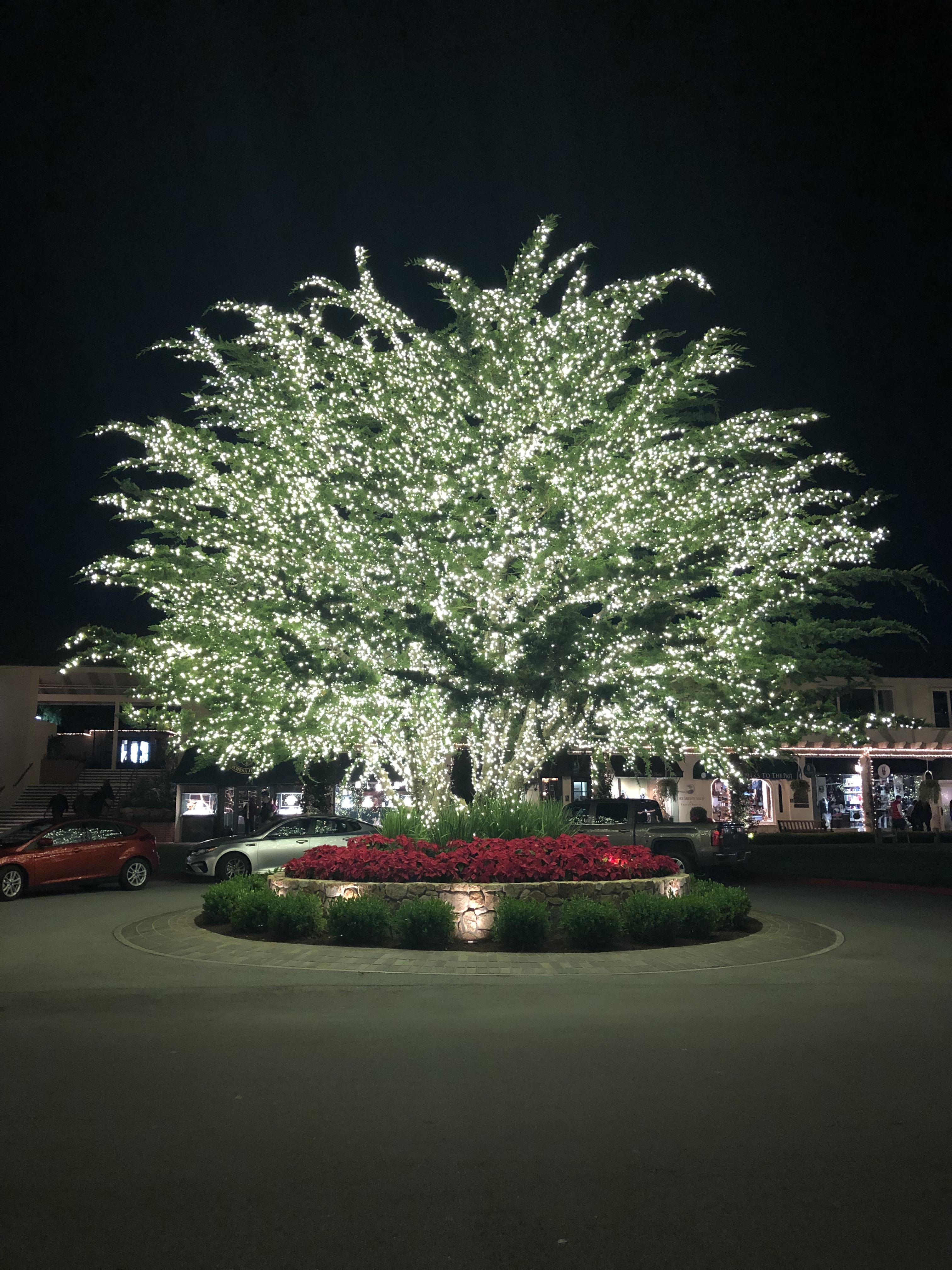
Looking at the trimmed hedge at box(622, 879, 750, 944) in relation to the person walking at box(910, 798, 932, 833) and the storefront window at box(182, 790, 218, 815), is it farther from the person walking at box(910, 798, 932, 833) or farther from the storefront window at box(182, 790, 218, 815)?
the person walking at box(910, 798, 932, 833)

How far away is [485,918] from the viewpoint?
12.1 m

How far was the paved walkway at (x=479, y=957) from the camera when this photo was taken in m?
10.0

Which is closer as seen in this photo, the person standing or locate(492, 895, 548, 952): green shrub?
locate(492, 895, 548, 952): green shrub

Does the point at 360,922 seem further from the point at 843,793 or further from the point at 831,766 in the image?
the point at 843,793

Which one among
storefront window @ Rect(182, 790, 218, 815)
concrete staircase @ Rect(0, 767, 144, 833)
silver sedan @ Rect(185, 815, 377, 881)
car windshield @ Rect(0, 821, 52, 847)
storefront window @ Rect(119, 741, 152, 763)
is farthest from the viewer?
storefront window @ Rect(119, 741, 152, 763)

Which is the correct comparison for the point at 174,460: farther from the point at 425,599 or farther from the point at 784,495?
the point at 784,495

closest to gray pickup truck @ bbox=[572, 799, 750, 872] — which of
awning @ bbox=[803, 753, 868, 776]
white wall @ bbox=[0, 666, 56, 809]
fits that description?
awning @ bbox=[803, 753, 868, 776]

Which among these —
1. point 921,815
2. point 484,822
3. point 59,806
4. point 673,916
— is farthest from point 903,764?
point 673,916

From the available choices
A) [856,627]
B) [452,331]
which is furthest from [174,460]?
[856,627]

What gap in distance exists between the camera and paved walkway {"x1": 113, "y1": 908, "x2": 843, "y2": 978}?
33.0 feet

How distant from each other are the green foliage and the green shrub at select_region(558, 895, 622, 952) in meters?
2.88

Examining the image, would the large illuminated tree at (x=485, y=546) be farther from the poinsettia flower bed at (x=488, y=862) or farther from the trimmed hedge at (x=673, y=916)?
the trimmed hedge at (x=673, y=916)

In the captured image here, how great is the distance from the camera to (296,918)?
11852 millimetres

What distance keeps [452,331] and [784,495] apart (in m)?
6.00
